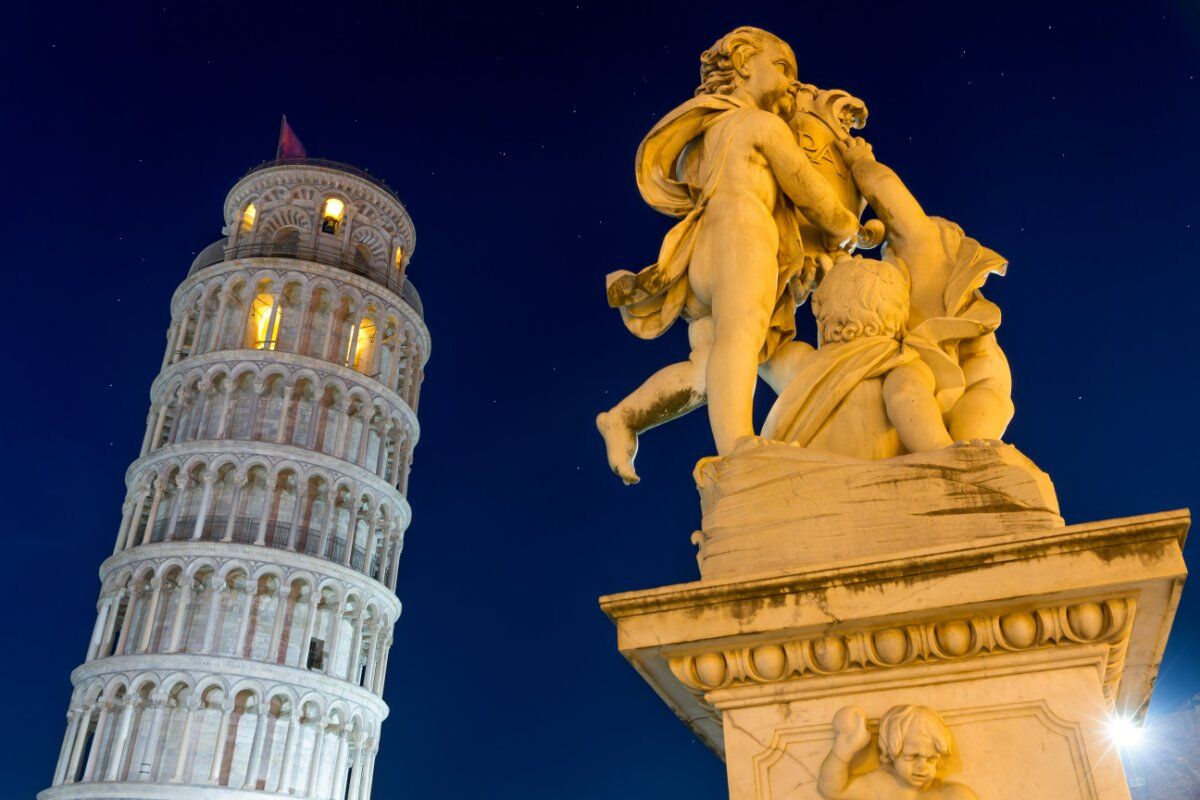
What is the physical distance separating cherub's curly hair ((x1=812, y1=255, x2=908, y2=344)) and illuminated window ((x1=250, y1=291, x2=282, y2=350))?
33.4m

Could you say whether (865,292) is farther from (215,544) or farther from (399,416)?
(399,416)

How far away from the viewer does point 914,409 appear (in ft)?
8.23

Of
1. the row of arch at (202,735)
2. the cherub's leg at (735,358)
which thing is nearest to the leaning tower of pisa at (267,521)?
→ the row of arch at (202,735)

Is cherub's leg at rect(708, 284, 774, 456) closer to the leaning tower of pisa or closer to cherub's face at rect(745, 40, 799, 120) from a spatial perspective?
cherub's face at rect(745, 40, 799, 120)

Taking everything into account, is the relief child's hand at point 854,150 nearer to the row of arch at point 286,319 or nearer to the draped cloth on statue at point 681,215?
the draped cloth on statue at point 681,215

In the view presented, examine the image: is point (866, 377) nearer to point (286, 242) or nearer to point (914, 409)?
point (914, 409)

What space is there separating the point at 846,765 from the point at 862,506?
602mm

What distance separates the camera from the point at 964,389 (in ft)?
9.12

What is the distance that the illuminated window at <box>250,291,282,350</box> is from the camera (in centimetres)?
3434

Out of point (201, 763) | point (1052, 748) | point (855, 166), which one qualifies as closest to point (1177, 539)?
point (1052, 748)

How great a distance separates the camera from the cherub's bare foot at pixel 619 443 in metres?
3.21

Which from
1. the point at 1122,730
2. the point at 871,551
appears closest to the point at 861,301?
the point at 871,551

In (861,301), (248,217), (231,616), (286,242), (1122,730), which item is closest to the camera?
(1122,730)

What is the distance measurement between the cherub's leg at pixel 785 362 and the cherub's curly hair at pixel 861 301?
10.6 inches
